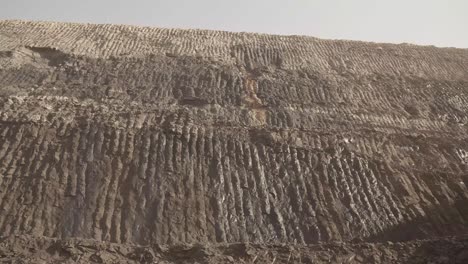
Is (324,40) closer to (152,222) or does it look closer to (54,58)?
(54,58)

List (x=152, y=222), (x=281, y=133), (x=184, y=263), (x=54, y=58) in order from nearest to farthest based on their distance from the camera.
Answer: (x=184, y=263) → (x=152, y=222) → (x=281, y=133) → (x=54, y=58)

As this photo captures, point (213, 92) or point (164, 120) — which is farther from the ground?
point (213, 92)

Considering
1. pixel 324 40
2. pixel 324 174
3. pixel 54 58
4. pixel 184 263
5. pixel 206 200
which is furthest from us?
pixel 324 40

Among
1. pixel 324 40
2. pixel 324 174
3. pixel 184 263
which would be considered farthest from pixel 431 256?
pixel 324 40

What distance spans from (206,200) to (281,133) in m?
1.68

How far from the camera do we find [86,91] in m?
7.15

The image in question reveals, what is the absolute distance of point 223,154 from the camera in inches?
237

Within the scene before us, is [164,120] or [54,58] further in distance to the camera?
[54,58]

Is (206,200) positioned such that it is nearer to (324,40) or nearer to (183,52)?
(183,52)

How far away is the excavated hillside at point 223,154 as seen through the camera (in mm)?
4832

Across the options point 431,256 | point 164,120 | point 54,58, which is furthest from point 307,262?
point 54,58

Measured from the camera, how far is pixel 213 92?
741 centimetres

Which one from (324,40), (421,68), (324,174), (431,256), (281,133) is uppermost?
(324,40)

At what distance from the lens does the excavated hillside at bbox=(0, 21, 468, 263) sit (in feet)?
15.9
